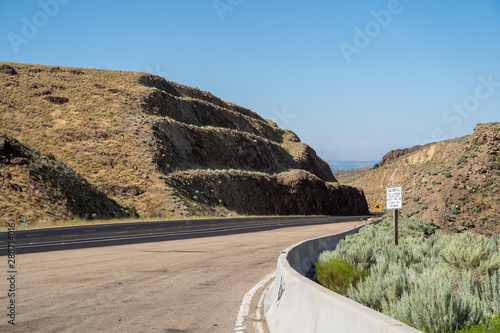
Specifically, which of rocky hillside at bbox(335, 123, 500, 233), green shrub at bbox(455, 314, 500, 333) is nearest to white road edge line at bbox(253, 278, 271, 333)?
green shrub at bbox(455, 314, 500, 333)

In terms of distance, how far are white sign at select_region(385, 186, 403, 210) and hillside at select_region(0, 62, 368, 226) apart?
92.9ft

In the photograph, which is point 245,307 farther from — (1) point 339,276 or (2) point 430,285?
(2) point 430,285

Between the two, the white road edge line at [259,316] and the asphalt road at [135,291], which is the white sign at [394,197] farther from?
the white road edge line at [259,316]

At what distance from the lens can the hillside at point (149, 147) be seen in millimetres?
52844

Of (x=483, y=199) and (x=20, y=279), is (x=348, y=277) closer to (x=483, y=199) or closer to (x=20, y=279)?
(x=20, y=279)

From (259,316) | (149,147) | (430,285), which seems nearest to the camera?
(430,285)

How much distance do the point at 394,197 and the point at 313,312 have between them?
455 inches

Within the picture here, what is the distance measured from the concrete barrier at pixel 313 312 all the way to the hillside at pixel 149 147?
32864 mm

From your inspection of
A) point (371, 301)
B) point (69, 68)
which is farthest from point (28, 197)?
point (69, 68)

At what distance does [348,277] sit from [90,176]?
45846mm

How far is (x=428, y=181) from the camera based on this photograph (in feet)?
101

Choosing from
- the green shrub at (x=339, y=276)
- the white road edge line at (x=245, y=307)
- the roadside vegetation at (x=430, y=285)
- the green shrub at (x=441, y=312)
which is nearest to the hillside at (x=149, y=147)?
the white road edge line at (x=245, y=307)

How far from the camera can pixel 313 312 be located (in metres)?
Result: 5.25

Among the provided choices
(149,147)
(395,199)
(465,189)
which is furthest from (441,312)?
(149,147)
